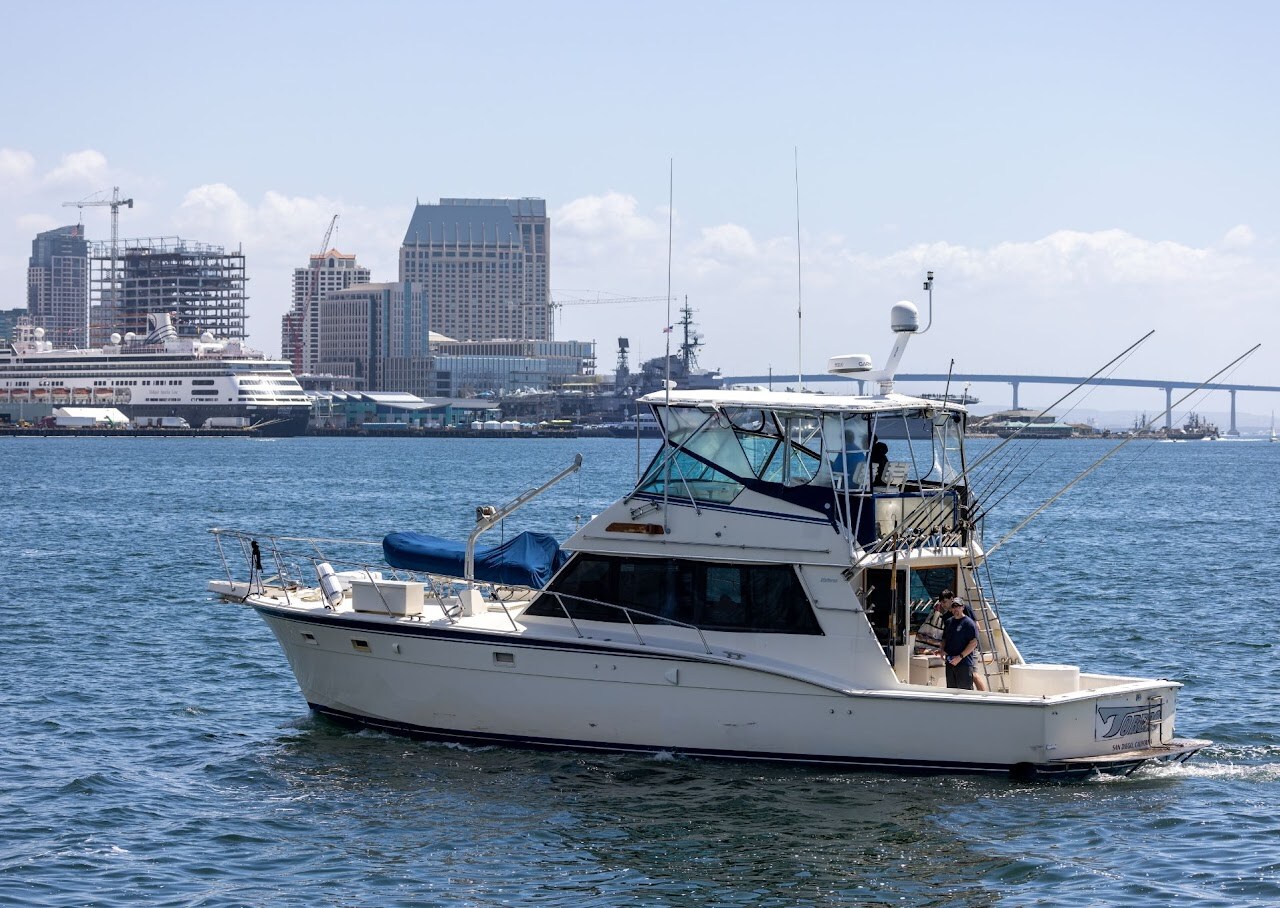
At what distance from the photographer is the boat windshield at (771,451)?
15.2m

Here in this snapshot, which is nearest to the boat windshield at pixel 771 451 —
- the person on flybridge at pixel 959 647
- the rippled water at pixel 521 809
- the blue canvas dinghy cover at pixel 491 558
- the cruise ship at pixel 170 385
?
the person on flybridge at pixel 959 647

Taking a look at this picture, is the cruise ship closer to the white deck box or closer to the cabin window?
the white deck box

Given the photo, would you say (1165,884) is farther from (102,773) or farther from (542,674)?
(102,773)

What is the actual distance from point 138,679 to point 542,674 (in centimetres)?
752

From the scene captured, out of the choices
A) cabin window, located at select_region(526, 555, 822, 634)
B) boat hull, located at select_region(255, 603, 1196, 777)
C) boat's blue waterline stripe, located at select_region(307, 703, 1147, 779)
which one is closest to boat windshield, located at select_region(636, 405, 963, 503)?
cabin window, located at select_region(526, 555, 822, 634)

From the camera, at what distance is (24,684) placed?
19641mm

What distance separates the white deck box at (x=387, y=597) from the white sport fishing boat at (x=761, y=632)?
0.06 feet

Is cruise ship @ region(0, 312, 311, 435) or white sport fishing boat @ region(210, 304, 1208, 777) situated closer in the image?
white sport fishing boat @ region(210, 304, 1208, 777)

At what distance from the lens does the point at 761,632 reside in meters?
14.8

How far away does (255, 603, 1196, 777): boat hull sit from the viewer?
14398 millimetres

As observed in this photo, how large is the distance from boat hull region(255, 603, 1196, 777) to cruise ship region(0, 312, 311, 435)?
153 metres

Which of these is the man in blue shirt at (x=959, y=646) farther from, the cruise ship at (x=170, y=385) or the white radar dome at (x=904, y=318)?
the cruise ship at (x=170, y=385)

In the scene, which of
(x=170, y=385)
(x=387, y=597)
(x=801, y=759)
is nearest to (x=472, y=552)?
(x=387, y=597)

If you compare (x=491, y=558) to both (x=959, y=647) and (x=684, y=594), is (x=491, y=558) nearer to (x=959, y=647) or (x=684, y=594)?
(x=684, y=594)
